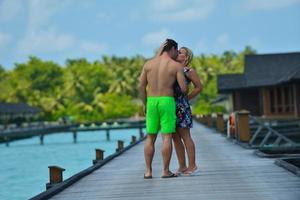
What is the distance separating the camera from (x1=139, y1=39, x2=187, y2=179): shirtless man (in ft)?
24.5

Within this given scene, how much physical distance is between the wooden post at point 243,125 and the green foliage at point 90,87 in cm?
5733

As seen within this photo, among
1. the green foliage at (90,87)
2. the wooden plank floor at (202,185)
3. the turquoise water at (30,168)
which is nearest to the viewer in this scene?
the wooden plank floor at (202,185)

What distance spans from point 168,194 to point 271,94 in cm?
3328

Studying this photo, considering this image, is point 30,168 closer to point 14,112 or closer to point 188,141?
point 188,141

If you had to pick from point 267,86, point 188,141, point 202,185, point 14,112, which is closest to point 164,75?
point 188,141

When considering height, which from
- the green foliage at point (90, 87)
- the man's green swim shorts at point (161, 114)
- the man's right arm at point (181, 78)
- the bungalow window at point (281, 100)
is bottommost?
the man's green swim shorts at point (161, 114)

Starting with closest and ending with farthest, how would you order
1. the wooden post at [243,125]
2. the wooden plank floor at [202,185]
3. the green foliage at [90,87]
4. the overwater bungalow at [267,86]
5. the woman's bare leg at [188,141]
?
the wooden plank floor at [202,185]
the woman's bare leg at [188,141]
the wooden post at [243,125]
the overwater bungalow at [267,86]
the green foliage at [90,87]

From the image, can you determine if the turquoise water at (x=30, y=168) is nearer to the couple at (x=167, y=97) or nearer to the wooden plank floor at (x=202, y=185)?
the wooden plank floor at (x=202, y=185)

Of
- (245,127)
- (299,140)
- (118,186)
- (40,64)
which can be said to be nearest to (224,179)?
(118,186)

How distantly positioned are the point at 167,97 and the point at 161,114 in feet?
0.75

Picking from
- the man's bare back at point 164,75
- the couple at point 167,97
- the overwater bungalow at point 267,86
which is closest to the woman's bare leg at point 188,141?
the couple at point 167,97

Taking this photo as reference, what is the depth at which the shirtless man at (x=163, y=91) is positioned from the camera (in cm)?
748

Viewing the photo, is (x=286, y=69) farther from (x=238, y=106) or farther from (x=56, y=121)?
(x=56, y=121)

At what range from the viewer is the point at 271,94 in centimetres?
3862
